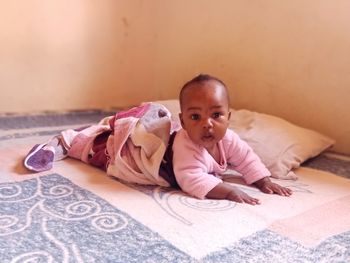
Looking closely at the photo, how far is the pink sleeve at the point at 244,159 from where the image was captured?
3.48 ft

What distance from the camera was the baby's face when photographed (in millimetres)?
958

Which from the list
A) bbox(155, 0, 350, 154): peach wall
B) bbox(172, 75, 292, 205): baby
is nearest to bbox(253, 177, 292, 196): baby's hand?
bbox(172, 75, 292, 205): baby

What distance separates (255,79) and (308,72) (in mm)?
239

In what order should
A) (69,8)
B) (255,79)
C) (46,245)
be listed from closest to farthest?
(46,245) < (255,79) < (69,8)

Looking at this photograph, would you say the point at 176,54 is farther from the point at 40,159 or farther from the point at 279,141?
the point at 40,159

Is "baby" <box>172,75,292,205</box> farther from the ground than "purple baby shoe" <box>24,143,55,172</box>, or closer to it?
farther from the ground

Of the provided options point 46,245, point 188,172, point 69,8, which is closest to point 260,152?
point 188,172

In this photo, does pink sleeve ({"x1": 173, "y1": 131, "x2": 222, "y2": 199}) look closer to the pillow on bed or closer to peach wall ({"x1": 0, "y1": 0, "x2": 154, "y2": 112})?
the pillow on bed

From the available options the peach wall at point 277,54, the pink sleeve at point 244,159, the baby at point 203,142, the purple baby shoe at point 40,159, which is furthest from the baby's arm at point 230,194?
the peach wall at point 277,54

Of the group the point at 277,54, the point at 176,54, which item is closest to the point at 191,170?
the point at 277,54

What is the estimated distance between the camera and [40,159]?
1159mm

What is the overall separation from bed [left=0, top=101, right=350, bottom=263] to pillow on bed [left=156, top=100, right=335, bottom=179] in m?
0.01

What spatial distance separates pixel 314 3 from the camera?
1407 mm

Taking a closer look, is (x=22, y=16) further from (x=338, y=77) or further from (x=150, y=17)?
(x=338, y=77)
